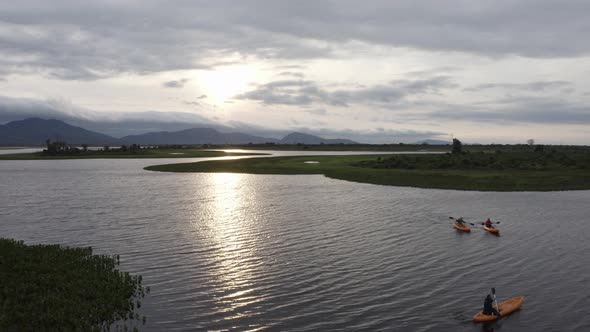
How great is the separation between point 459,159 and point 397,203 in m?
62.2

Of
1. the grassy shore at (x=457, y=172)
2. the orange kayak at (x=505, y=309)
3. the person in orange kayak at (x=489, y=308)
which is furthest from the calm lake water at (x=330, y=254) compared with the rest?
Result: the grassy shore at (x=457, y=172)

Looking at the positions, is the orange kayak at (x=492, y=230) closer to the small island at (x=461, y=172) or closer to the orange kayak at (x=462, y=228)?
the orange kayak at (x=462, y=228)

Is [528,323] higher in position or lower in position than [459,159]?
lower

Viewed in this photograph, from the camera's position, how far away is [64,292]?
2523 cm

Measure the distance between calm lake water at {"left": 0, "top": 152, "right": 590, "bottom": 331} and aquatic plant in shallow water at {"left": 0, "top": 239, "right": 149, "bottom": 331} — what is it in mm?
1473

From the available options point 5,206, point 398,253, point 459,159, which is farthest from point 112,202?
point 459,159

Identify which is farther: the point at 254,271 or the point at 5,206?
the point at 5,206

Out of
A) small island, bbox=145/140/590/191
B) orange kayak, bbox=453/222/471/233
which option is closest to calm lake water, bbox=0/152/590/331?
orange kayak, bbox=453/222/471/233

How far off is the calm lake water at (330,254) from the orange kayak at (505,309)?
34 cm

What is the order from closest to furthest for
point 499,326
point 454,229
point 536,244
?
point 499,326, point 536,244, point 454,229

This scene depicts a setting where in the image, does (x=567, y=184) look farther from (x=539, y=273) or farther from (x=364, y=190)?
(x=539, y=273)

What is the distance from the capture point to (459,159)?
116625mm

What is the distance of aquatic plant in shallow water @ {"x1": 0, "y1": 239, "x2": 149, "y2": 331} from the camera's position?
21.8m

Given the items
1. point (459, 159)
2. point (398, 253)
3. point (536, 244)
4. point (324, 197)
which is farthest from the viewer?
point (459, 159)
